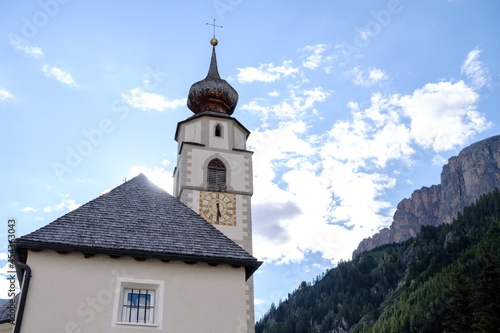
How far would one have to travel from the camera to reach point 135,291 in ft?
40.8

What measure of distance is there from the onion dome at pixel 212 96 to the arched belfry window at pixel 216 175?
439 centimetres

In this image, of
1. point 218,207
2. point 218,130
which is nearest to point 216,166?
point 218,130

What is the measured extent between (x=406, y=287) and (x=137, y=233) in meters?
155

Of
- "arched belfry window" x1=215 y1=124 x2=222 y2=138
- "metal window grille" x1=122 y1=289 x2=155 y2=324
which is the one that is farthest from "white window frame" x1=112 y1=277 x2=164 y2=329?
"arched belfry window" x1=215 y1=124 x2=222 y2=138

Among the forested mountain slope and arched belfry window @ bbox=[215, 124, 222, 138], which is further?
the forested mountain slope

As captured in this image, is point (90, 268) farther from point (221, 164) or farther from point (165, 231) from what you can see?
point (221, 164)

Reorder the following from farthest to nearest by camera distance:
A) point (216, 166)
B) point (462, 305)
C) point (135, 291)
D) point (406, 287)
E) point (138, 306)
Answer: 1. point (406, 287)
2. point (462, 305)
3. point (216, 166)
4. point (135, 291)
5. point (138, 306)

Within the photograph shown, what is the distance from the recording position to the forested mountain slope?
120244 millimetres

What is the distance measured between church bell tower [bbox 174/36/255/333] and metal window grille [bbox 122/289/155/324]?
983 cm

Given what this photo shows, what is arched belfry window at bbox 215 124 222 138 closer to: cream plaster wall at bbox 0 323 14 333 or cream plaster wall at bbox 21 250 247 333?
cream plaster wall at bbox 0 323 14 333

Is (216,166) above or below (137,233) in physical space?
above

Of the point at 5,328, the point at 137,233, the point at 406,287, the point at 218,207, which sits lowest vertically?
the point at 5,328

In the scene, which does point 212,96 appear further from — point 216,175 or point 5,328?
point 5,328

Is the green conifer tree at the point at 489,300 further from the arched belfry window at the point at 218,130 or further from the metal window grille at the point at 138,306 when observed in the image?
the metal window grille at the point at 138,306
